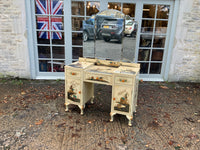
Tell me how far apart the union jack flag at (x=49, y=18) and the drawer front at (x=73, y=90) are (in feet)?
7.66

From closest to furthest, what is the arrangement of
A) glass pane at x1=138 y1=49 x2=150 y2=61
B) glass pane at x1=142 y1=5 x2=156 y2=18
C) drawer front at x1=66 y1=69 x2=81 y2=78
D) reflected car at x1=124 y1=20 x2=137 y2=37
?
drawer front at x1=66 y1=69 x2=81 y2=78 → reflected car at x1=124 y1=20 x2=137 y2=37 → glass pane at x1=142 y1=5 x2=156 y2=18 → glass pane at x1=138 y1=49 x2=150 y2=61

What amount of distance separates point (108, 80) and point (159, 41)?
3.06 meters

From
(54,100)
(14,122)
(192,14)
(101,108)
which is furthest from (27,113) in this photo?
(192,14)

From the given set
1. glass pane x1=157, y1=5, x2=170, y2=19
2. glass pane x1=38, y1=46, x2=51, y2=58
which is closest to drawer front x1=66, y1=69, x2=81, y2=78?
glass pane x1=38, y1=46, x2=51, y2=58

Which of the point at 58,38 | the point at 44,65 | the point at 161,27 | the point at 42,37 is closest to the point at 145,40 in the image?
the point at 161,27

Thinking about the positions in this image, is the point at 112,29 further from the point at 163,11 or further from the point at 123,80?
the point at 163,11

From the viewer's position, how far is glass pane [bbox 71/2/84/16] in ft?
16.6

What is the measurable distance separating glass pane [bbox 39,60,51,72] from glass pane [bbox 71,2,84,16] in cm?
178

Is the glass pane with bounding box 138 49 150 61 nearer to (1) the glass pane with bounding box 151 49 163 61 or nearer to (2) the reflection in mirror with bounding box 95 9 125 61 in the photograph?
(1) the glass pane with bounding box 151 49 163 61

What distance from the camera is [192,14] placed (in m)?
5.03

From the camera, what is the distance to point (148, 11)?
514 centimetres

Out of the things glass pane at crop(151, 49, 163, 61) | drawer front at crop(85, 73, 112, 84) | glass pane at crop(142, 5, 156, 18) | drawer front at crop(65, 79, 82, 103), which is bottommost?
drawer front at crop(65, 79, 82, 103)

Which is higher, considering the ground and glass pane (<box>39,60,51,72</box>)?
glass pane (<box>39,60,51,72</box>)

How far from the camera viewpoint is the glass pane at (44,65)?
551 centimetres
